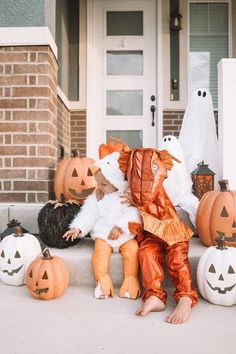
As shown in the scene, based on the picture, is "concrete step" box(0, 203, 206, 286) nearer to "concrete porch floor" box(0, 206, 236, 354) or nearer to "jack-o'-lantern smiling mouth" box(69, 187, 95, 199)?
"concrete porch floor" box(0, 206, 236, 354)

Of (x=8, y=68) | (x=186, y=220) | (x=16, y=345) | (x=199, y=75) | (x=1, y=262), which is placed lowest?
(x=16, y=345)

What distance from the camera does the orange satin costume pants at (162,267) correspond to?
243 centimetres

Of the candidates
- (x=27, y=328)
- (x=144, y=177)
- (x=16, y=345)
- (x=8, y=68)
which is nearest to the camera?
(x=16, y=345)

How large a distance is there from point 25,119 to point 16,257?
1410 mm

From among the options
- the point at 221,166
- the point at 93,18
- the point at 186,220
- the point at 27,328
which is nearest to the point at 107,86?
the point at 93,18

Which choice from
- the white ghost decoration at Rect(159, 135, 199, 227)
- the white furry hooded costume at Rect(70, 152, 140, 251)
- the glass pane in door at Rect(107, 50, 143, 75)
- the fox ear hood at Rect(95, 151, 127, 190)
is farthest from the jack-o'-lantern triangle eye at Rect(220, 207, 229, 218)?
the glass pane in door at Rect(107, 50, 143, 75)

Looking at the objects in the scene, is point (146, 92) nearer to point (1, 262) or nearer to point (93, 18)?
point (93, 18)

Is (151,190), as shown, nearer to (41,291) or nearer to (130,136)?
(41,291)

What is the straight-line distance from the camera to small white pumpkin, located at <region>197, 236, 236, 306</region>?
2393mm

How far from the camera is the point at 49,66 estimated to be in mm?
3635

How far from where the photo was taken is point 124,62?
5992mm

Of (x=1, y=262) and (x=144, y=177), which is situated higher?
(x=144, y=177)

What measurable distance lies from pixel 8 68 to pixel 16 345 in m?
2.52

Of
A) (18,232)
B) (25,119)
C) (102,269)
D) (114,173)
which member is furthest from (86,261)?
(25,119)
